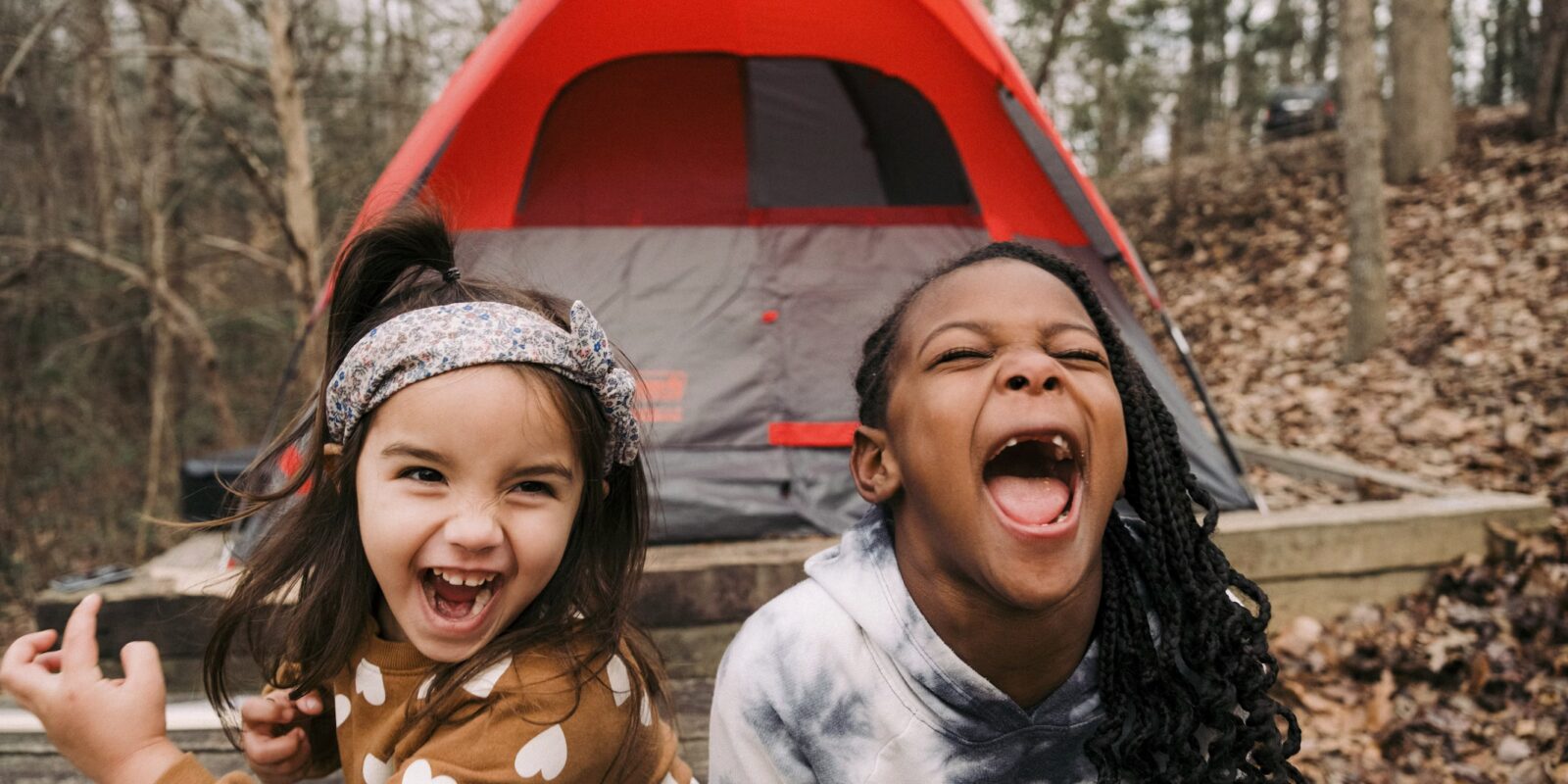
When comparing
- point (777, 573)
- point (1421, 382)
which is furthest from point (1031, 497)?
point (1421, 382)

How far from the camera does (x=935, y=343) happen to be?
1.25 m

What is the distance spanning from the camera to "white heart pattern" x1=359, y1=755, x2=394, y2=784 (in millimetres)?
1317

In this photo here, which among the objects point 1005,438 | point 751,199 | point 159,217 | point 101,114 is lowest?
point 1005,438

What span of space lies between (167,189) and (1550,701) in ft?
31.5

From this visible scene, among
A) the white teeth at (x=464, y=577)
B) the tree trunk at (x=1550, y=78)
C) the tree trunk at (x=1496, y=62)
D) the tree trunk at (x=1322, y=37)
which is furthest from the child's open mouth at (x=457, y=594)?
the tree trunk at (x=1322, y=37)

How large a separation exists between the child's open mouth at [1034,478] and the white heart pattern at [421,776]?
2.61 ft

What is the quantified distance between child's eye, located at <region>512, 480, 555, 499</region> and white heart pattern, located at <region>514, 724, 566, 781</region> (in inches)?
12.6

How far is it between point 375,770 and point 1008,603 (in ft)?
3.08

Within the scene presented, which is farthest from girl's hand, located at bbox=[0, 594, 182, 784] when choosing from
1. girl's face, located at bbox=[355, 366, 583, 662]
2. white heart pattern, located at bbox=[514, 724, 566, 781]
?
white heart pattern, located at bbox=[514, 724, 566, 781]

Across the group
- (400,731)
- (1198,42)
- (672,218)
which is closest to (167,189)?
(672,218)

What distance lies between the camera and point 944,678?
4.17 feet

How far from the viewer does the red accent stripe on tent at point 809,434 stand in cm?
320

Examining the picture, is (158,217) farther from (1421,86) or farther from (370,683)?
(1421,86)

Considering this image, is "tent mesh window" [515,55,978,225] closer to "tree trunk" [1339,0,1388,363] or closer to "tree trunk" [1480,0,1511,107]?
"tree trunk" [1339,0,1388,363]
